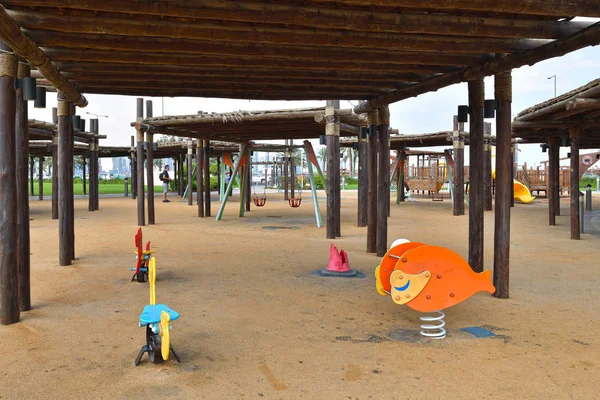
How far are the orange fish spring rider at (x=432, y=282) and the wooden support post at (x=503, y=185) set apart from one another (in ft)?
4.62

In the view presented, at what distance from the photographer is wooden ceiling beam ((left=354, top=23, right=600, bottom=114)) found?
203 inches

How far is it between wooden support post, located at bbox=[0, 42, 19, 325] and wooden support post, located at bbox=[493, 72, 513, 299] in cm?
574

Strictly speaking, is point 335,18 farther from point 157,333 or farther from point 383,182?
point 383,182

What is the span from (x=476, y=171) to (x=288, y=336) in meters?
4.04

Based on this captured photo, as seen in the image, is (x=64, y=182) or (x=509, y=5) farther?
(x=64, y=182)

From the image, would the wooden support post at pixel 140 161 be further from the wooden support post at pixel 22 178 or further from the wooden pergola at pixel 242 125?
the wooden support post at pixel 22 178

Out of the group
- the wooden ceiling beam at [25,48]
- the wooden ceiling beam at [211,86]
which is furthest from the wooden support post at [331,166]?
the wooden ceiling beam at [25,48]

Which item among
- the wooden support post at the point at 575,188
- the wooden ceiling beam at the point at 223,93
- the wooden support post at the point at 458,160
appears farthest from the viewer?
the wooden support post at the point at 458,160

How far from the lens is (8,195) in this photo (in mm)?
5277

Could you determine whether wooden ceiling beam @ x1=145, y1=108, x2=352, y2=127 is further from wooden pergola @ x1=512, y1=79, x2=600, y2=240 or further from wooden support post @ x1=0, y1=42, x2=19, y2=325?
wooden support post @ x1=0, y1=42, x2=19, y2=325

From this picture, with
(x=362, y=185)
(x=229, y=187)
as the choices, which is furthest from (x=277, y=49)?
(x=229, y=187)

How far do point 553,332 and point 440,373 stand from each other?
1.76 metres

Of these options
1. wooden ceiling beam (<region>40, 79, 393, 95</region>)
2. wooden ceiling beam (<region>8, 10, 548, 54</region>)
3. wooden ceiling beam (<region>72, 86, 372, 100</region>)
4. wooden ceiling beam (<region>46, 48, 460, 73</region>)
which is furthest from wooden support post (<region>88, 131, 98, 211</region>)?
wooden ceiling beam (<region>8, 10, 548, 54</region>)

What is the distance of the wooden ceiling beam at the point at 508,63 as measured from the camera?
5145 millimetres
